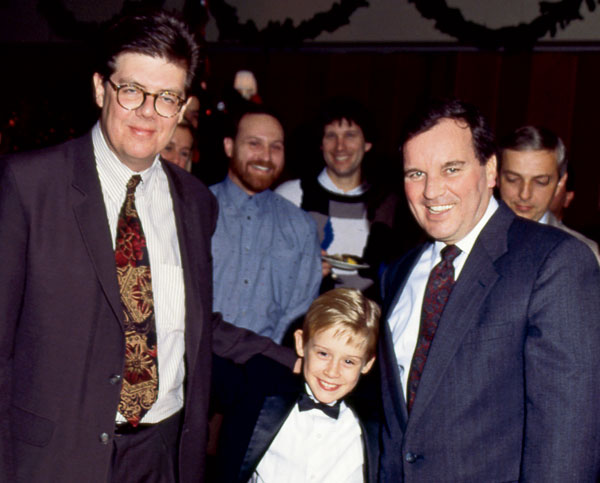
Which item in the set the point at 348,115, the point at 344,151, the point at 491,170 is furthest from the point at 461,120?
the point at 348,115

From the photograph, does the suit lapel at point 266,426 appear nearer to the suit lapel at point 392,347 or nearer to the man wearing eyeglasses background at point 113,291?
the man wearing eyeglasses background at point 113,291

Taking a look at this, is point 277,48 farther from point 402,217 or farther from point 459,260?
point 459,260

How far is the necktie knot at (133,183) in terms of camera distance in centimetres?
170

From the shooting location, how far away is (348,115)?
147 inches

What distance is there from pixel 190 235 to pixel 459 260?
853 millimetres

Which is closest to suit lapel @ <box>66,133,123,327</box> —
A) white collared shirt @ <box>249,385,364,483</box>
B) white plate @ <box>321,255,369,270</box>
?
white collared shirt @ <box>249,385,364,483</box>

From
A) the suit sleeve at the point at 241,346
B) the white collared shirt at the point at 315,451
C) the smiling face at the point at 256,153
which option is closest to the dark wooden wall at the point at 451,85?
the smiling face at the point at 256,153

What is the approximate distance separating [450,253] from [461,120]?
40 cm

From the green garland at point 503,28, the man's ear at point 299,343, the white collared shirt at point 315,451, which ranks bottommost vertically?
the white collared shirt at point 315,451

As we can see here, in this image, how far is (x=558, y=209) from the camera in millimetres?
3477

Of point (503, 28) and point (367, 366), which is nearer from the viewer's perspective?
point (367, 366)

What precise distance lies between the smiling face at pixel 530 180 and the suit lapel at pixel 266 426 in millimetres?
1459

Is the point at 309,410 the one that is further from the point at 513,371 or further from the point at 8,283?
the point at 8,283

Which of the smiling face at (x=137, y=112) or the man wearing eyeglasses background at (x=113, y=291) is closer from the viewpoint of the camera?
the man wearing eyeglasses background at (x=113, y=291)
